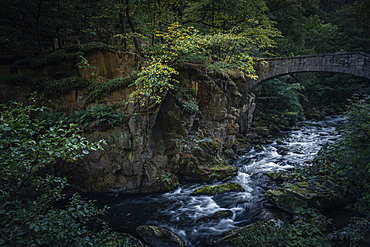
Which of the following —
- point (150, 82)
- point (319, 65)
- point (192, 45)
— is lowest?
point (150, 82)

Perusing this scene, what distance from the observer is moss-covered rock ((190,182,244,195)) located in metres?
8.17

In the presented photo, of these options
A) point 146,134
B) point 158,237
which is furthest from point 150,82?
point 158,237

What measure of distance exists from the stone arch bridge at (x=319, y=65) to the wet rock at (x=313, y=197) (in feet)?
→ 28.8

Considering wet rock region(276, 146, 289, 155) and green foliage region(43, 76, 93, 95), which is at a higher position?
green foliage region(43, 76, 93, 95)

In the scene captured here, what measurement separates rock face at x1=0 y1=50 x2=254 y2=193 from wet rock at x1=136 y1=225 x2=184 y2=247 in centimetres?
240

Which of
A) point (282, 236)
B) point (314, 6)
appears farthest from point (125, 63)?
point (314, 6)

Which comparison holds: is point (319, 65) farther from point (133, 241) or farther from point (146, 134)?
point (133, 241)

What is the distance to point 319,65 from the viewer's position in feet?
40.0

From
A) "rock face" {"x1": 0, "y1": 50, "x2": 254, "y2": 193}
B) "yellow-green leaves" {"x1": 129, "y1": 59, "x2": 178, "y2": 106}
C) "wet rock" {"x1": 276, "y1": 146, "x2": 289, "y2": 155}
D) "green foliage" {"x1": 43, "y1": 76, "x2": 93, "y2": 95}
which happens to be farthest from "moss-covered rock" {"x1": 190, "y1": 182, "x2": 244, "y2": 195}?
"green foliage" {"x1": 43, "y1": 76, "x2": 93, "y2": 95}

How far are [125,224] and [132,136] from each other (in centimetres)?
334

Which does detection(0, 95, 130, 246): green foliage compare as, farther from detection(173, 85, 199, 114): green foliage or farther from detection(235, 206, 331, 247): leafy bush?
detection(173, 85, 199, 114): green foliage

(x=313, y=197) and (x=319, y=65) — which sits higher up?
(x=319, y=65)

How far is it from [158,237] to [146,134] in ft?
13.4

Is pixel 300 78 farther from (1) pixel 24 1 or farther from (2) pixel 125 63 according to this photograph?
(1) pixel 24 1
